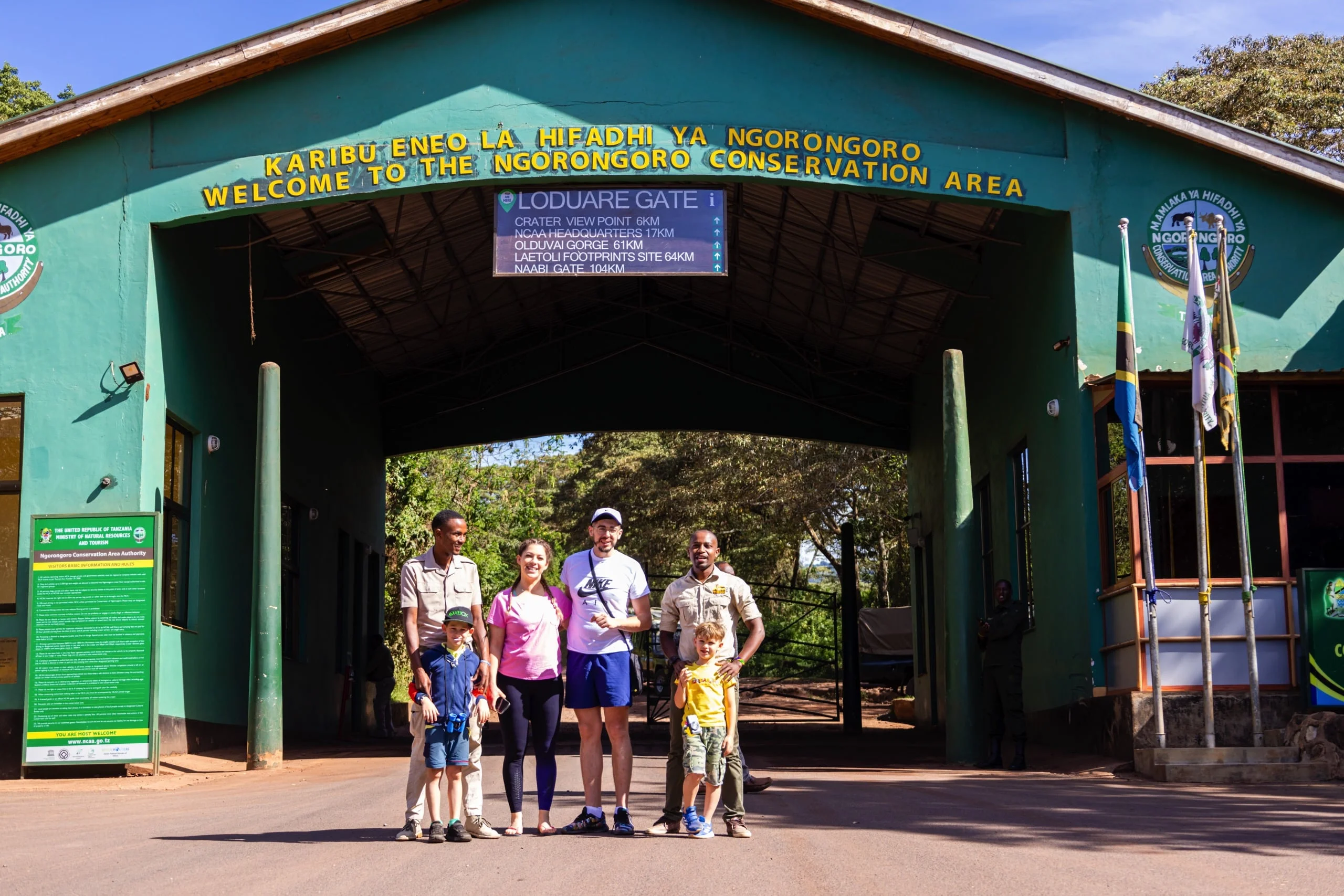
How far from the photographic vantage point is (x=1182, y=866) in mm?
6988

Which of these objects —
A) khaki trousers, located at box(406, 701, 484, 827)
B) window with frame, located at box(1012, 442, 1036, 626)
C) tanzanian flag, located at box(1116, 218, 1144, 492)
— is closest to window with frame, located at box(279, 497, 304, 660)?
window with frame, located at box(1012, 442, 1036, 626)

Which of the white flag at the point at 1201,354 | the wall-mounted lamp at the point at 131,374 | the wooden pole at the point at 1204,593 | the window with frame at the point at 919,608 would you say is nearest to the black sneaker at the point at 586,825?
the wooden pole at the point at 1204,593

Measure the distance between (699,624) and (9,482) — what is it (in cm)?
1026

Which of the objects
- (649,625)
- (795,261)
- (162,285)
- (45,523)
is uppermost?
(795,261)

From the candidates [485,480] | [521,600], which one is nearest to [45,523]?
[521,600]

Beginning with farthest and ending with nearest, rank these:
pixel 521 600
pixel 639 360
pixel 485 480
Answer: pixel 485 480 < pixel 639 360 < pixel 521 600

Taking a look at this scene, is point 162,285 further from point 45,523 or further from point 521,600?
point 521,600

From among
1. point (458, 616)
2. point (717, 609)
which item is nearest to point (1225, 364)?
point (717, 609)

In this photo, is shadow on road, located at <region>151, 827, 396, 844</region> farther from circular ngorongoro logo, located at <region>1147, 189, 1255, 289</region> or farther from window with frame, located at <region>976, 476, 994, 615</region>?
window with frame, located at <region>976, 476, 994, 615</region>

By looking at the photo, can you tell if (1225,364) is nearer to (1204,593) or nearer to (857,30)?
(1204,593)

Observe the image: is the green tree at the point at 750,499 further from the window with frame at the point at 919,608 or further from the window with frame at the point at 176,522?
the window with frame at the point at 176,522

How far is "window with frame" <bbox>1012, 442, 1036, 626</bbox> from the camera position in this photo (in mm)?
18875

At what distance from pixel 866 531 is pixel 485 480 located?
11209mm

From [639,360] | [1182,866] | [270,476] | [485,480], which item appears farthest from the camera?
[485,480]
